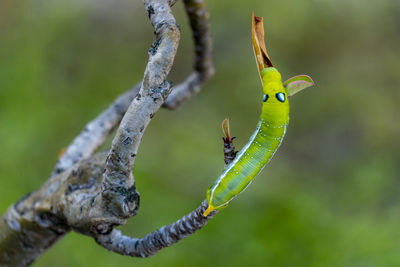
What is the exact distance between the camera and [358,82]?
119 inches

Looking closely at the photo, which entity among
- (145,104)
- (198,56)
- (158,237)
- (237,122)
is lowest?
(158,237)

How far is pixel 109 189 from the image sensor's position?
716 millimetres

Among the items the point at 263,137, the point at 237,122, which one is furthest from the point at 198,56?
the point at 237,122

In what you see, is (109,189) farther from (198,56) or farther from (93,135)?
(198,56)

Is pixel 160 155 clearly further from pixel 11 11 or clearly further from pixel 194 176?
pixel 11 11

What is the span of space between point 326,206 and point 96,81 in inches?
71.1

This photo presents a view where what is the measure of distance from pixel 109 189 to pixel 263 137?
291mm

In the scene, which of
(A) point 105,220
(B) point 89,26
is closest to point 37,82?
(B) point 89,26

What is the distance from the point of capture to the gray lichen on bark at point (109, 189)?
25.8 inches

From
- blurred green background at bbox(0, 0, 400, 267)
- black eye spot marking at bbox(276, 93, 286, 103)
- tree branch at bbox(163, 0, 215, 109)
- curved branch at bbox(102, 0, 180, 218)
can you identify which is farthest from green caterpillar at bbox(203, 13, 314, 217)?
blurred green background at bbox(0, 0, 400, 267)

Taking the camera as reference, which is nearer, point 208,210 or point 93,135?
point 208,210

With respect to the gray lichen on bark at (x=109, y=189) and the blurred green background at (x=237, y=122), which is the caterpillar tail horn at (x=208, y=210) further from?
the blurred green background at (x=237, y=122)

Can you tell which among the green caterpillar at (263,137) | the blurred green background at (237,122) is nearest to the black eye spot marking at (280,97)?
the green caterpillar at (263,137)

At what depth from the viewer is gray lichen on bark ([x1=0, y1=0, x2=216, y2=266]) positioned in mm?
655
